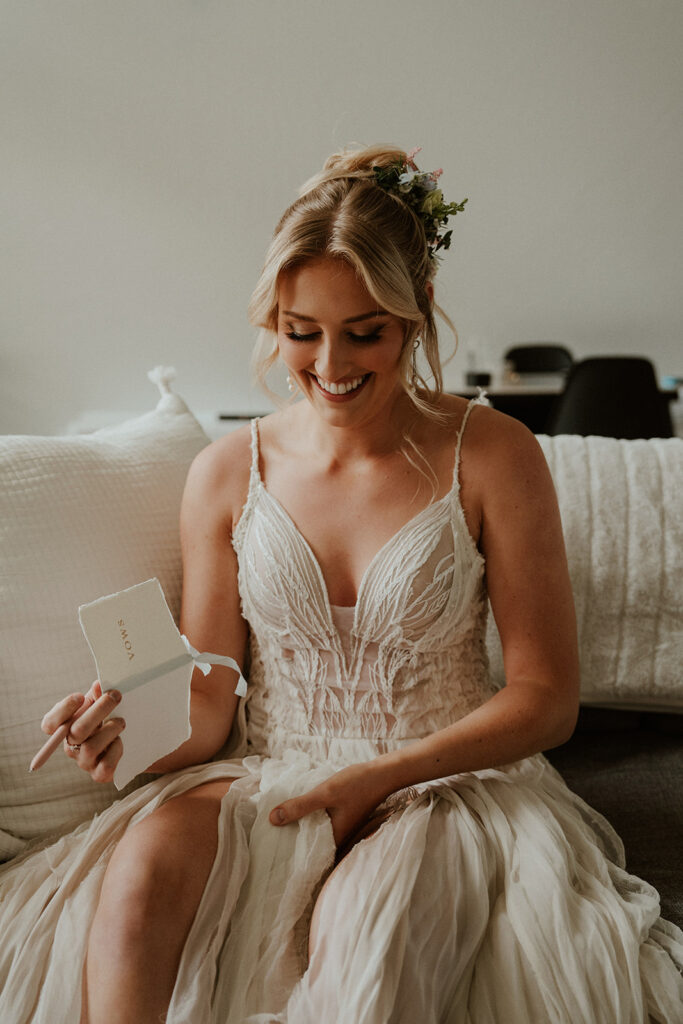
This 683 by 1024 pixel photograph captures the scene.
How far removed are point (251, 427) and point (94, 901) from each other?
2.42ft

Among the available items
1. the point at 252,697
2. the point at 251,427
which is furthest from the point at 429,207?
the point at 252,697

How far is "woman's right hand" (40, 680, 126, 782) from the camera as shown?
832 mm

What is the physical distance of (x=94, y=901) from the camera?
3.15ft

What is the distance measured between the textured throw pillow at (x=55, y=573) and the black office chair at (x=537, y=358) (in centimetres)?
→ 354

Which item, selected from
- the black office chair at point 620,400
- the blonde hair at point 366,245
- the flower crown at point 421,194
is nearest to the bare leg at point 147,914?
the blonde hair at point 366,245

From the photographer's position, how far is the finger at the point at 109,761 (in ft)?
2.88

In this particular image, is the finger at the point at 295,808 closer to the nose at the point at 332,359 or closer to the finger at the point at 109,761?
the finger at the point at 109,761

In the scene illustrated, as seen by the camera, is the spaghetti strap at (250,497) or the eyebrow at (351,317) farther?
the spaghetti strap at (250,497)

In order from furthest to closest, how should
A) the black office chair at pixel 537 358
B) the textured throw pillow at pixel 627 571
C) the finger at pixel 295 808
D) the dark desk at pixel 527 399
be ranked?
the black office chair at pixel 537 358, the dark desk at pixel 527 399, the textured throw pillow at pixel 627 571, the finger at pixel 295 808

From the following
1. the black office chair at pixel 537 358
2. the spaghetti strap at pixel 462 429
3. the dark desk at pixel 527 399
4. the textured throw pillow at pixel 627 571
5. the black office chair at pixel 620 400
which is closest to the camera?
the spaghetti strap at pixel 462 429

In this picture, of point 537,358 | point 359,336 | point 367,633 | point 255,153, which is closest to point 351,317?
point 359,336

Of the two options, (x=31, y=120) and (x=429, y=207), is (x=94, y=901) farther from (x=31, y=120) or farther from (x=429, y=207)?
(x=31, y=120)

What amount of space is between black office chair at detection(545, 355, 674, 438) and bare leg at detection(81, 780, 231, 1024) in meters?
2.50

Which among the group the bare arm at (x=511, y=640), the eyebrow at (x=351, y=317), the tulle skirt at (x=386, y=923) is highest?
the eyebrow at (x=351, y=317)
